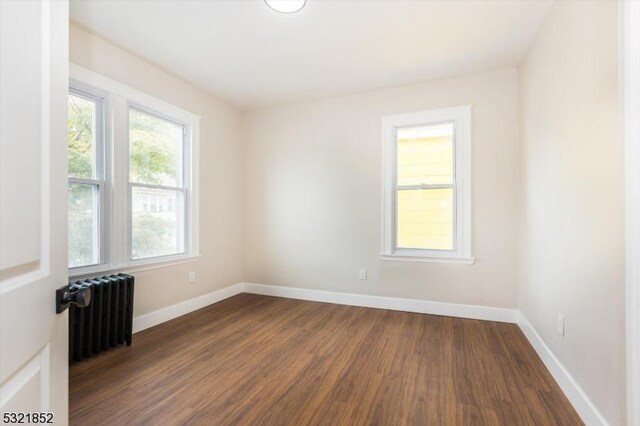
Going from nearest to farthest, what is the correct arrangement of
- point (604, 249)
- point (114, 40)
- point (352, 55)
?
point (604, 249) → point (114, 40) → point (352, 55)

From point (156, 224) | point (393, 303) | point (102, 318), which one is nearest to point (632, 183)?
point (393, 303)

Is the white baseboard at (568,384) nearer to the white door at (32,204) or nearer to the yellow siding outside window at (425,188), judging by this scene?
the yellow siding outside window at (425,188)

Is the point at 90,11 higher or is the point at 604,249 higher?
the point at 90,11

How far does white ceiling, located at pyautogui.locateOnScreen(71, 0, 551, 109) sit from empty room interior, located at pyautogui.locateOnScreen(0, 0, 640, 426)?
0.08ft

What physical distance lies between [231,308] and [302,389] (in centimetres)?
196

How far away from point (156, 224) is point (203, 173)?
879 millimetres

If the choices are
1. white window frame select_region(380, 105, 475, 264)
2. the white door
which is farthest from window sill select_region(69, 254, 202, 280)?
white window frame select_region(380, 105, 475, 264)

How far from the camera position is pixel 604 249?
150 cm

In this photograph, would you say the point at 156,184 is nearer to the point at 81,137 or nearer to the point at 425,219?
the point at 81,137

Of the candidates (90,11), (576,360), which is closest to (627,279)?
(576,360)

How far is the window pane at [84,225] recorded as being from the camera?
2.47 meters

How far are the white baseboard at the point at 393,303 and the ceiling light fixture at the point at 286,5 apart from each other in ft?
10.3

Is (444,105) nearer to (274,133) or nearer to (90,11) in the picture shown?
(274,133)

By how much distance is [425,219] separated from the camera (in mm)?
3555
